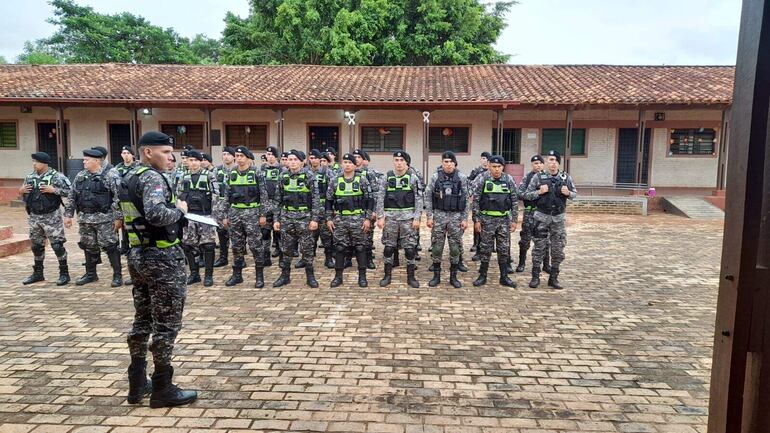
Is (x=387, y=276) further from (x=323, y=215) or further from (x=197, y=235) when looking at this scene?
(x=197, y=235)

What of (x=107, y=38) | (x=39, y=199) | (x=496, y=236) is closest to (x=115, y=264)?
(x=39, y=199)

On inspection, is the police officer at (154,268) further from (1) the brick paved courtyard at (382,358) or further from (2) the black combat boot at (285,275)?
(2) the black combat boot at (285,275)

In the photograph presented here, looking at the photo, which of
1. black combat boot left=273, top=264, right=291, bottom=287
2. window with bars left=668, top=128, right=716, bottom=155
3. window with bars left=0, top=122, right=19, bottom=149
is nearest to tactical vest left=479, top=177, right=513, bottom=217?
black combat boot left=273, top=264, right=291, bottom=287

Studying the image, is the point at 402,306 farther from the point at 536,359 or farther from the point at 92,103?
the point at 92,103

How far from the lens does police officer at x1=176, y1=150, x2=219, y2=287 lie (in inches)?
277

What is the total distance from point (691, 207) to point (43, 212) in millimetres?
17079

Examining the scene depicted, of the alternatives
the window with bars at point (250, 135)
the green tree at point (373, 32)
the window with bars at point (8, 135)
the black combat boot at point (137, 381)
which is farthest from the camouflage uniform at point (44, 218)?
the green tree at point (373, 32)

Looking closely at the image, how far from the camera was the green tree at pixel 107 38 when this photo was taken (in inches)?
1174

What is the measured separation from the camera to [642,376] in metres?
4.00

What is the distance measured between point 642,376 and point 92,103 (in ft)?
60.0

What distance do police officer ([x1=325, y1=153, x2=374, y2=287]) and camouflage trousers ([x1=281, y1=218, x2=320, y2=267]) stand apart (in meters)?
0.35

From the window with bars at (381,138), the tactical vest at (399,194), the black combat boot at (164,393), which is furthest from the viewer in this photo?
the window with bars at (381,138)

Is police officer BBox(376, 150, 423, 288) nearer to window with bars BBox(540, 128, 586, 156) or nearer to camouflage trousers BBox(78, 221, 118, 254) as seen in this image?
camouflage trousers BBox(78, 221, 118, 254)

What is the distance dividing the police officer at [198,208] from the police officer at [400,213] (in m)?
2.48
